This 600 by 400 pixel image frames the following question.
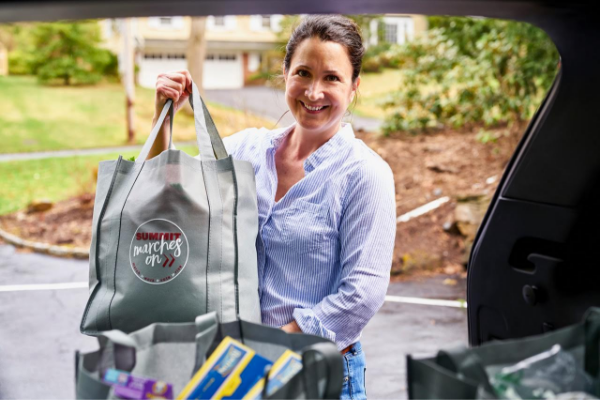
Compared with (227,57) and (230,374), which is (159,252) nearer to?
(230,374)

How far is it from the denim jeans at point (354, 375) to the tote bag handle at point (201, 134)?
602 millimetres

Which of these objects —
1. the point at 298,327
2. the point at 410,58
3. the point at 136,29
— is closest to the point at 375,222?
the point at 298,327

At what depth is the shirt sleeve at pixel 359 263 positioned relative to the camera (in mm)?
1640

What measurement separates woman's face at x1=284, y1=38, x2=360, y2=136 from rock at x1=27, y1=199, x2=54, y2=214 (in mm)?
9614

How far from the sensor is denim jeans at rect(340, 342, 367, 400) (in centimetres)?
174

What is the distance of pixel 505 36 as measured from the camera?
8273mm

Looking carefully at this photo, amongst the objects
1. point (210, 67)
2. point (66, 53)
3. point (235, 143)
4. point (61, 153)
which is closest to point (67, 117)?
point (61, 153)

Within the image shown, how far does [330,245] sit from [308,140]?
0.32 m

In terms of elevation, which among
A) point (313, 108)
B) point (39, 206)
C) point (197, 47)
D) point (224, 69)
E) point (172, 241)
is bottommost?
point (39, 206)

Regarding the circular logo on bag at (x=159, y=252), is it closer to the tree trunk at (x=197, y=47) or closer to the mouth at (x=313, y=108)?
the mouth at (x=313, y=108)

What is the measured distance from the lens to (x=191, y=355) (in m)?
1.21

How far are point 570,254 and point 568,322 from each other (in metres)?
0.15

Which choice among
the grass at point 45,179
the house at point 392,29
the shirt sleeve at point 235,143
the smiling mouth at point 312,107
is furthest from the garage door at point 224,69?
the smiling mouth at point 312,107

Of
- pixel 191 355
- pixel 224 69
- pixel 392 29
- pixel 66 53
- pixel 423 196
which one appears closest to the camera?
pixel 191 355
